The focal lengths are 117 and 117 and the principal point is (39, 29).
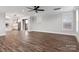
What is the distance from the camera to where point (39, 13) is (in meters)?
2.27

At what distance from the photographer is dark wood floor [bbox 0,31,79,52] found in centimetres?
221

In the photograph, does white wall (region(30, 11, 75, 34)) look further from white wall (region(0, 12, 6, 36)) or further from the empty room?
white wall (region(0, 12, 6, 36))

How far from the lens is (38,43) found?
7.33ft

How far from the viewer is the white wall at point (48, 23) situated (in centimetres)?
225

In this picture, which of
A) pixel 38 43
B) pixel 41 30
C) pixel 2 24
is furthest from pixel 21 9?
pixel 38 43

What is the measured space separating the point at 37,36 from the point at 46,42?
0.21 metres

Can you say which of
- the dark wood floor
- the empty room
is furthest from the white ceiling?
the dark wood floor

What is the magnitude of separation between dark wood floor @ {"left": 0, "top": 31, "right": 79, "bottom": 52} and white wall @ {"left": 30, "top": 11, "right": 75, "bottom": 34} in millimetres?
113

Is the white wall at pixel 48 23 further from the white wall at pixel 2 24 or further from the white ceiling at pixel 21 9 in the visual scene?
the white wall at pixel 2 24

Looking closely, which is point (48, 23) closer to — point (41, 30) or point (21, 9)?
A: point (41, 30)

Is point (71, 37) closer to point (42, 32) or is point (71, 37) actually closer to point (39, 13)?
point (42, 32)
